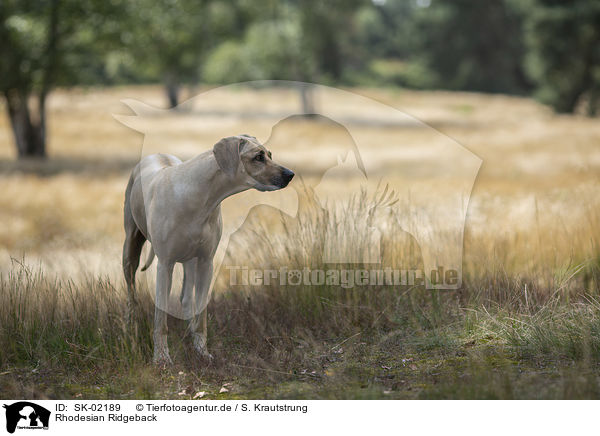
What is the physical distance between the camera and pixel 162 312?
469 cm

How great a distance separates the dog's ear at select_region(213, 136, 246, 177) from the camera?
4152mm

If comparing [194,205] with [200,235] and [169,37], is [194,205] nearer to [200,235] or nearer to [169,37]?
[200,235]

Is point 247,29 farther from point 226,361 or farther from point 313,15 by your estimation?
point 226,361

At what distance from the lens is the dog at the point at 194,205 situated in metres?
4.16

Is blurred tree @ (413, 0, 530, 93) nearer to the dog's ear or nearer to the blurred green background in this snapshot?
the blurred green background

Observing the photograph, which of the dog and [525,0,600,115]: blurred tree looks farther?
[525,0,600,115]: blurred tree

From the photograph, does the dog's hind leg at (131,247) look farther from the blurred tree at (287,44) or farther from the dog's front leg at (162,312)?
the blurred tree at (287,44)

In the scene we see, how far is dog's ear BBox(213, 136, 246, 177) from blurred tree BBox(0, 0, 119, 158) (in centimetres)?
1672

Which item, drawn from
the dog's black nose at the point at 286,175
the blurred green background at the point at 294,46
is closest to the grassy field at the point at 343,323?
the dog's black nose at the point at 286,175

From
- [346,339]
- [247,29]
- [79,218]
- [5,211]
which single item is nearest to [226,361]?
[346,339]

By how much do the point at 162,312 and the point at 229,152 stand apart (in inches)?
54.5
